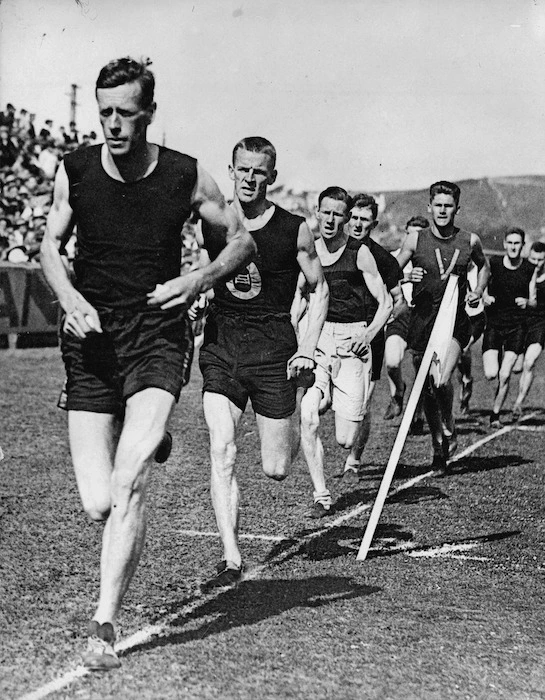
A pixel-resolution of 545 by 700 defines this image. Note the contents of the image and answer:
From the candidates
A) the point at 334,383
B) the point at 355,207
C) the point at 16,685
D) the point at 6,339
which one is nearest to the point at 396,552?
the point at 334,383

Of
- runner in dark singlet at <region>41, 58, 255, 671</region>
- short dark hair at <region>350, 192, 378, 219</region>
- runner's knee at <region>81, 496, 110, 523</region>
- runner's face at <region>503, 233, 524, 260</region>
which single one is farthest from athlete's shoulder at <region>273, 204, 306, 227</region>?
runner's face at <region>503, 233, 524, 260</region>

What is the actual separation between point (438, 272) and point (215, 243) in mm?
5513

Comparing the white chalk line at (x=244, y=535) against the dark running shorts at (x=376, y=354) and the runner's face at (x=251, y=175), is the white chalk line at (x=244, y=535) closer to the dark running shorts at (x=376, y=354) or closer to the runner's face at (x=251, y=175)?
the runner's face at (x=251, y=175)

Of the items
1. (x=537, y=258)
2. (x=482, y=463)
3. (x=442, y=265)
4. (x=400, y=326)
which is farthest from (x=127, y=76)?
(x=537, y=258)

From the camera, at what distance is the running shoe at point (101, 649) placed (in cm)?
470

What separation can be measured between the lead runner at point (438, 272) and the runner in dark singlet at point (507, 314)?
428cm

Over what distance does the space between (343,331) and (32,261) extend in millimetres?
13292

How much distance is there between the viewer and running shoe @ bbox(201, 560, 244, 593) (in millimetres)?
6309

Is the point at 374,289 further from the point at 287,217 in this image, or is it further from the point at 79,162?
the point at 79,162

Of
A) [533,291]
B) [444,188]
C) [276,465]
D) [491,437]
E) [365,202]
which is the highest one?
[444,188]

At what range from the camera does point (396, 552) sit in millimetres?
7461

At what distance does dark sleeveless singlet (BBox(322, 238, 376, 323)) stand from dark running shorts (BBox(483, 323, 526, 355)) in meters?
5.66

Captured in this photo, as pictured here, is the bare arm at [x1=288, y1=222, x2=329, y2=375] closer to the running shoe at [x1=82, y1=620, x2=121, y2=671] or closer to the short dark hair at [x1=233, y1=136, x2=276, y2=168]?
the short dark hair at [x1=233, y1=136, x2=276, y2=168]

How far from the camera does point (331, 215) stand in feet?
30.0
